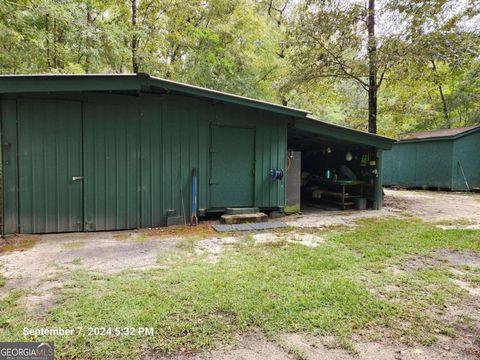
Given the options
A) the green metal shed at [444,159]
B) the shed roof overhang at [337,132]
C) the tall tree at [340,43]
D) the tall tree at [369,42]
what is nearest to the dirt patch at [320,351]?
the shed roof overhang at [337,132]

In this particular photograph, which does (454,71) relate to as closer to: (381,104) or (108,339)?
(381,104)

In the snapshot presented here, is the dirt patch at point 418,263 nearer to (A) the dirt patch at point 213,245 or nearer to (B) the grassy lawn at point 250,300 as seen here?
(B) the grassy lawn at point 250,300

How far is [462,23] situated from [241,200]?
7.34 m

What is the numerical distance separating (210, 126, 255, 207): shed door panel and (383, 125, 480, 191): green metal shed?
30.4ft

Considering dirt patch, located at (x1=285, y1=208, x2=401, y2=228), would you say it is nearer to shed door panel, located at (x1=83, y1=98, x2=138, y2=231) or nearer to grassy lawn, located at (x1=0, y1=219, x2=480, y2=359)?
grassy lawn, located at (x1=0, y1=219, x2=480, y2=359)

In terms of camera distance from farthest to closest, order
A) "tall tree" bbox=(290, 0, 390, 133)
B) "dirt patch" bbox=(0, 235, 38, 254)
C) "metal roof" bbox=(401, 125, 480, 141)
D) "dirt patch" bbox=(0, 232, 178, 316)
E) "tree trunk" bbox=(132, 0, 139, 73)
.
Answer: "metal roof" bbox=(401, 125, 480, 141) < "tree trunk" bbox=(132, 0, 139, 73) < "tall tree" bbox=(290, 0, 390, 133) < "dirt patch" bbox=(0, 235, 38, 254) < "dirt patch" bbox=(0, 232, 178, 316)

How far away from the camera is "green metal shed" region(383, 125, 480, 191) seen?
476 inches

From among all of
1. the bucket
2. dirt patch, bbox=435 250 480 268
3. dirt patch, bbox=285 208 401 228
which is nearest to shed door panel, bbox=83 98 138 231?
dirt patch, bbox=285 208 401 228

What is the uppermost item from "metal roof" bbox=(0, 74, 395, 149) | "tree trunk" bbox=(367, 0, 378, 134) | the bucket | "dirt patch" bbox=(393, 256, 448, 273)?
"tree trunk" bbox=(367, 0, 378, 134)

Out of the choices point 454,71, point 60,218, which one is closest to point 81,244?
point 60,218

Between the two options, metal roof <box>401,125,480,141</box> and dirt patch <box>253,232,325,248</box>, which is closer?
dirt patch <box>253,232,325,248</box>

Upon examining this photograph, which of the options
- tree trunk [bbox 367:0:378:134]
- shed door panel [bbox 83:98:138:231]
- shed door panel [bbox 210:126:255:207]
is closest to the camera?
shed door panel [bbox 83:98:138:231]

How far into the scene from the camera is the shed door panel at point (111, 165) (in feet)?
16.9

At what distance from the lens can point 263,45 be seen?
46.8 feet
